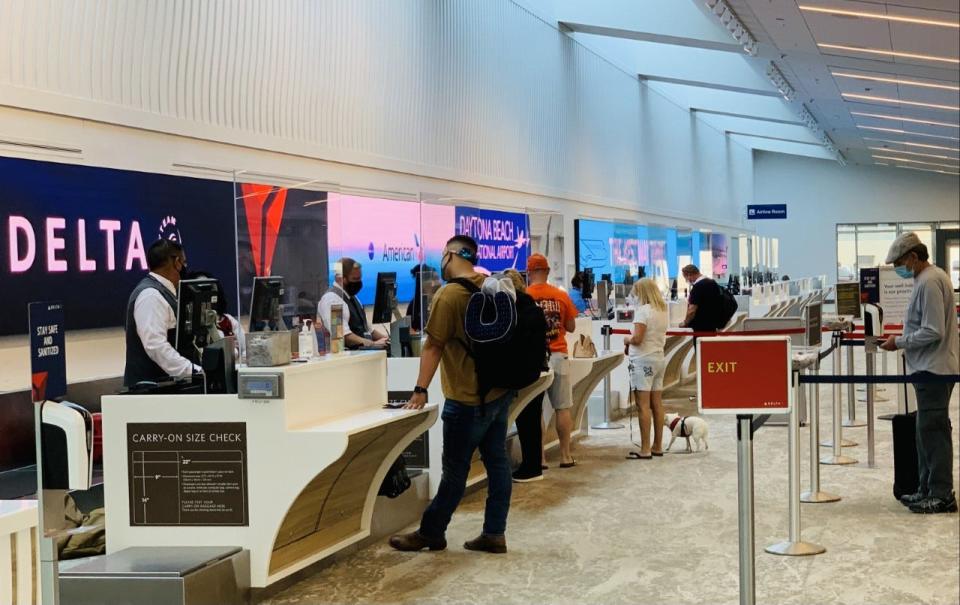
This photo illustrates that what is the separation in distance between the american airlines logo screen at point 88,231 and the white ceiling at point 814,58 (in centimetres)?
654

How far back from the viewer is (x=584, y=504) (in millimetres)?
6637

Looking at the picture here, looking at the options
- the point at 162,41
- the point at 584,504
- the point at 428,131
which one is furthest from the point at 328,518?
the point at 428,131

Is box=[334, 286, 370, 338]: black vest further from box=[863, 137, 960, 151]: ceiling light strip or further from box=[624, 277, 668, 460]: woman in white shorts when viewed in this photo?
box=[863, 137, 960, 151]: ceiling light strip

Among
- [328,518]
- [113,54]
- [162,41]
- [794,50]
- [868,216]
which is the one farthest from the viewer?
[868,216]

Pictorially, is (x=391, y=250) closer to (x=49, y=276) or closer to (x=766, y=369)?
(x=49, y=276)

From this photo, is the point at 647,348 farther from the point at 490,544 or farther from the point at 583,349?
the point at 490,544

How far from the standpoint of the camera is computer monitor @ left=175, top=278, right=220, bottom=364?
481 cm

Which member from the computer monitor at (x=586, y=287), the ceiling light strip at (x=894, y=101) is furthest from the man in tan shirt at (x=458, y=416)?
the ceiling light strip at (x=894, y=101)

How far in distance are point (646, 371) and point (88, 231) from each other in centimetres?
387

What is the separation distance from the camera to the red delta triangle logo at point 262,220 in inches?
200

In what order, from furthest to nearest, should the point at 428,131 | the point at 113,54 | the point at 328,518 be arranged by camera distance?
1. the point at 428,131
2. the point at 113,54
3. the point at 328,518

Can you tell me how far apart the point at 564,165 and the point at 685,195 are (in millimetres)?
9560

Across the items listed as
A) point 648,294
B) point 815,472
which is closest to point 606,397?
point 648,294

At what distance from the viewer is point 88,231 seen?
23.3 ft
